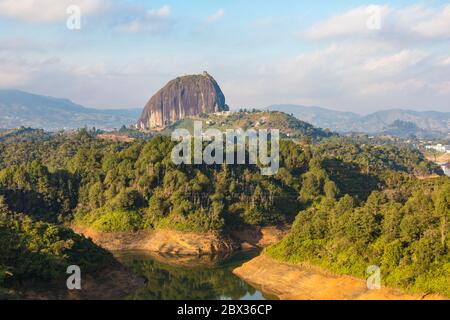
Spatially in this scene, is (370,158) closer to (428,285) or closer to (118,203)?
(118,203)

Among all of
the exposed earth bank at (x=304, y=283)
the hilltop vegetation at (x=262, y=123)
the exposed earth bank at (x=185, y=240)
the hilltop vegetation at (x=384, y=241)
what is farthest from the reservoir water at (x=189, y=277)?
the hilltop vegetation at (x=262, y=123)

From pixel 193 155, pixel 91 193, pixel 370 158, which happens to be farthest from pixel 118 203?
pixel 370 158

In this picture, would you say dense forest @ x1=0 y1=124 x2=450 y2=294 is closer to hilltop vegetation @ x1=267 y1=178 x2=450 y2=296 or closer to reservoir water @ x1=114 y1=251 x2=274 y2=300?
hilltop vegetation @ x1=267 y1=178 x2=450 y2=296

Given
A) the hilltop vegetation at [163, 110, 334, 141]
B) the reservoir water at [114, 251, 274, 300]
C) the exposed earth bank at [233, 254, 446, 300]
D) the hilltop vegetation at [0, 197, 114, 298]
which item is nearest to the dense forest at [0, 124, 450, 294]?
the hilltop vegetation at [0, 197, 114, 298]
